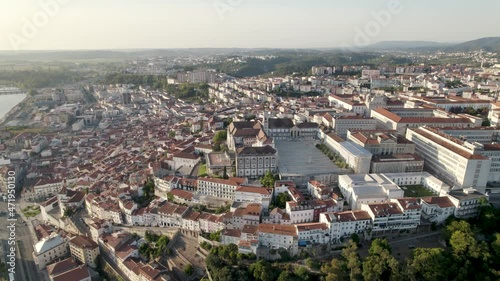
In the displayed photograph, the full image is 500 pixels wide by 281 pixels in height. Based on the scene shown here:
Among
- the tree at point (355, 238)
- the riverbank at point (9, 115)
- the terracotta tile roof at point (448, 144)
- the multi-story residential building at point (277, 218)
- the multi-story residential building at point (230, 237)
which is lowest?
the riverbank at point (9, 115)

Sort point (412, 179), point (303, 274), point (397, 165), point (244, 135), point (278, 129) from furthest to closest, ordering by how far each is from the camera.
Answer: point (278, 129)
point (244, 135)
point (397, 165)
point (412, 179)
point (303, 274)

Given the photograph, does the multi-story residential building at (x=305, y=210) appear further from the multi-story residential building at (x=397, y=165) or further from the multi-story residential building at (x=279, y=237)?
the multi-story residential building at (x=397, y=165)

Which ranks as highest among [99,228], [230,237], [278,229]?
[278,229]

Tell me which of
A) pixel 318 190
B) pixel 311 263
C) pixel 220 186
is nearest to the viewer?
pixel 311 263

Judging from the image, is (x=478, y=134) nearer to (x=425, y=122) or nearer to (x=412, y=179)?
(x=425, y=122)

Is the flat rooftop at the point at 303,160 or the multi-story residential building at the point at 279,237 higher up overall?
the flat rooftop at the point at 303,160

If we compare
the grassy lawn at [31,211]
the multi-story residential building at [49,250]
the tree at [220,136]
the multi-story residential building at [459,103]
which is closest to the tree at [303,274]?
the multi-story residential building at [49,250]

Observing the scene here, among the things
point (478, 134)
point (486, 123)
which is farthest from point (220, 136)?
point (486, 123)
